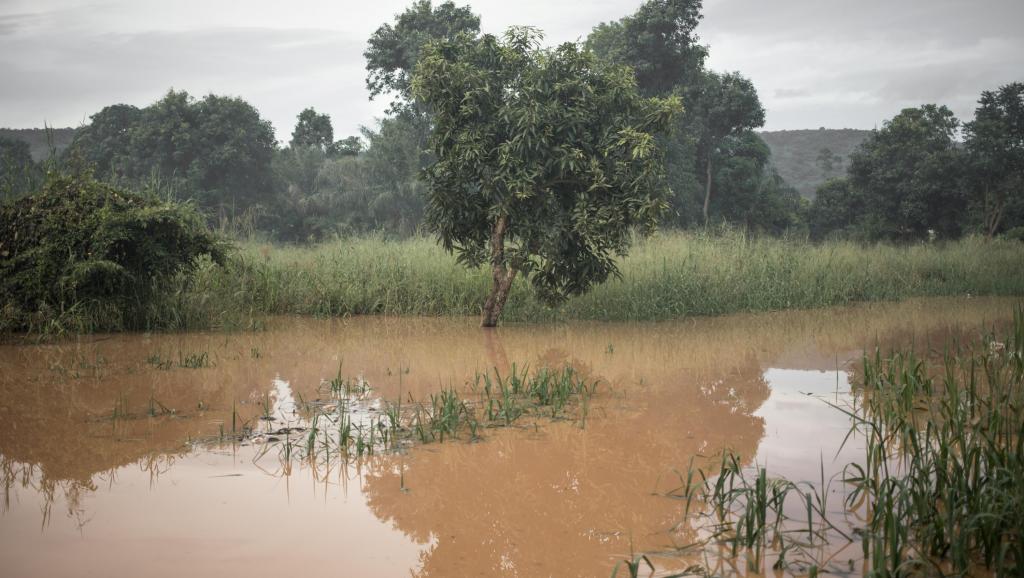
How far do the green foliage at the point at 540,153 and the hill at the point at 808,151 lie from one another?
57.0 metres

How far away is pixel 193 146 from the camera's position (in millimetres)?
33594

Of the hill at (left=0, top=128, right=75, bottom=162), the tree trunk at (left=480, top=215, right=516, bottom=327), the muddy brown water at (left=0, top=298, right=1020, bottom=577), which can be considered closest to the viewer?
the muddy brown water at (left=0, top=298, right=1020, bottom=577)

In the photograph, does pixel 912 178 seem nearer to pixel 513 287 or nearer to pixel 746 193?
pixel 746 193

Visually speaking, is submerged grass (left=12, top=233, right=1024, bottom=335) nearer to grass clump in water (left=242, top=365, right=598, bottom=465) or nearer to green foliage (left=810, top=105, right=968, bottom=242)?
grass clump in water (left=242, top=365, right=598, bottom=465)

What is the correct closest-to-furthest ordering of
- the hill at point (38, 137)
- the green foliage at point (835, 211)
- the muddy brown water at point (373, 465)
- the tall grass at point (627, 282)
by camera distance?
the muddy brown water at point (373, 465) → the tall grass at point (627, 282) → the green foliage at point (835, 211) → the hill at point (38, 137)

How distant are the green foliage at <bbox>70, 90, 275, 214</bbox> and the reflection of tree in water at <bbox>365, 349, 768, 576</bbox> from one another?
98.3ft

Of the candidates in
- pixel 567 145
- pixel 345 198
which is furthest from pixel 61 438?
pixel 345 198

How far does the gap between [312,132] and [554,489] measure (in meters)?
41.7

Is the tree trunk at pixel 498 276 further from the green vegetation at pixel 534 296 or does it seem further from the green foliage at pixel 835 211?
the green foliage at pixel 835 211

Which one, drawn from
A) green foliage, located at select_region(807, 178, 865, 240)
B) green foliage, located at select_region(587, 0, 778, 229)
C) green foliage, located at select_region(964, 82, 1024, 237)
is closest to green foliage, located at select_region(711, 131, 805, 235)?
green foliage, located at select_region(587, 0, 778, 229)

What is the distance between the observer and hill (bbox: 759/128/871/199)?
65125mm

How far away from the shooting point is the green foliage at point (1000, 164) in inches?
1102

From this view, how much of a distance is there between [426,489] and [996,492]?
2927mm

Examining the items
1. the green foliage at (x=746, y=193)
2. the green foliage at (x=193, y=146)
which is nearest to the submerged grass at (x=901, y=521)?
the green foliage at (x=746, y=193)
